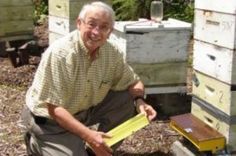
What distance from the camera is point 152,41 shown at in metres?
4.02

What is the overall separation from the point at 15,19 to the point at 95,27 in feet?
12.2

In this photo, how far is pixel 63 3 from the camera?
5070 millimetres

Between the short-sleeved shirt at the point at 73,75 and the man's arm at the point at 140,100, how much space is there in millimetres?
67

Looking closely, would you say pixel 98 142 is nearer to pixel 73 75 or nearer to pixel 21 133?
pixel 73 75

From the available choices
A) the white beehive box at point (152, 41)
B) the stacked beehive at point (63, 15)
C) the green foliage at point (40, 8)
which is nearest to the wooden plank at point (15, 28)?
the stacked beehive at point (63, 15)

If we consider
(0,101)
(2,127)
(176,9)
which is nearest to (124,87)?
(2,127)

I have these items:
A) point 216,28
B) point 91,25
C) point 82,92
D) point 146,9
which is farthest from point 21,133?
point 146,9

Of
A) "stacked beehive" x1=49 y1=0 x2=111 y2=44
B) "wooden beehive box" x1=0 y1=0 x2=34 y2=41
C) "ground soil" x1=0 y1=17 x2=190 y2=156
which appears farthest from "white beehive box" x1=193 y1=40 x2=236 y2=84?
"wooden beehive box" x1=0 y1=0 x2=34 y2=41

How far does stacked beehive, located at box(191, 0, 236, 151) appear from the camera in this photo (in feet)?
9.81

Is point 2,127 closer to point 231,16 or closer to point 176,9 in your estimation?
point 231,16

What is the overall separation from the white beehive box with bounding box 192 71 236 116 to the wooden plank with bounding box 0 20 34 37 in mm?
3297

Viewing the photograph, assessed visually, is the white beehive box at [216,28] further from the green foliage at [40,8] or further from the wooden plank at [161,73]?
the green foliage at [40,8]

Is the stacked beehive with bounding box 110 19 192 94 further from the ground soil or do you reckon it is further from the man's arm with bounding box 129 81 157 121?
the man's arm with bounding box 129 81 157 121

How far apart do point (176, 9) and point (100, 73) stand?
15.0 ft
